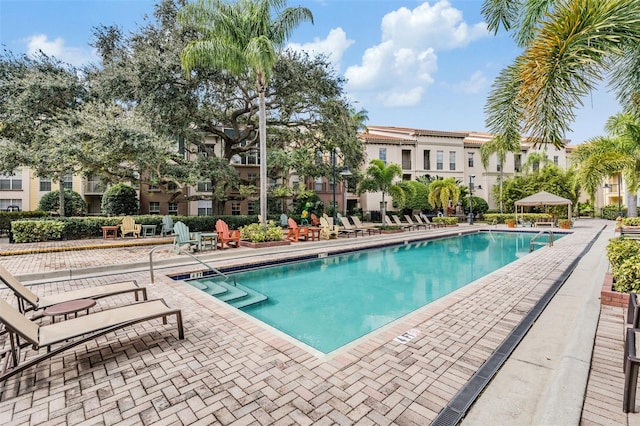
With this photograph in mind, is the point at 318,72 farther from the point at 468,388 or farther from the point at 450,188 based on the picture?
the point at 468,388

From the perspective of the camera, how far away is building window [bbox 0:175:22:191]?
1035 inches

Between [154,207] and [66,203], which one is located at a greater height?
[66,203]

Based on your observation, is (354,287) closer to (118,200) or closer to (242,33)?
(242,33)

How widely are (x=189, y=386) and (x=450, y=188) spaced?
82.3 feet

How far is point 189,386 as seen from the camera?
2721mm

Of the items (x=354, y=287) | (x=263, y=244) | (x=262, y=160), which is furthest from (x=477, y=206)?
(x=354, y=287)

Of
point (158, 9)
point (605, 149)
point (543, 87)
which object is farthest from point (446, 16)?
point (158, 9)

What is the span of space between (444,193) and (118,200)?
2508 cm

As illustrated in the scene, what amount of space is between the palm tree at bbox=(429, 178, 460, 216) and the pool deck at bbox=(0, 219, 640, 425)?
20.4 metres

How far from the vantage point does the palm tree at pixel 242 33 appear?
11.5 metres

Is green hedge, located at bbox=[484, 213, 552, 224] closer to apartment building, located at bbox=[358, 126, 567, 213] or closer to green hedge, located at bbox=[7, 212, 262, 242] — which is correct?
apartment building, located at bbox=[358, 126, 567, 213]

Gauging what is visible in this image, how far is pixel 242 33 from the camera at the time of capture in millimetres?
12156

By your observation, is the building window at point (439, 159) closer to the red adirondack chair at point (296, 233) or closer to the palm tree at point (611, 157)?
the palm tree at point (611, 157)

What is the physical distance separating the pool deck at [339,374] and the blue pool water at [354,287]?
121 cm
